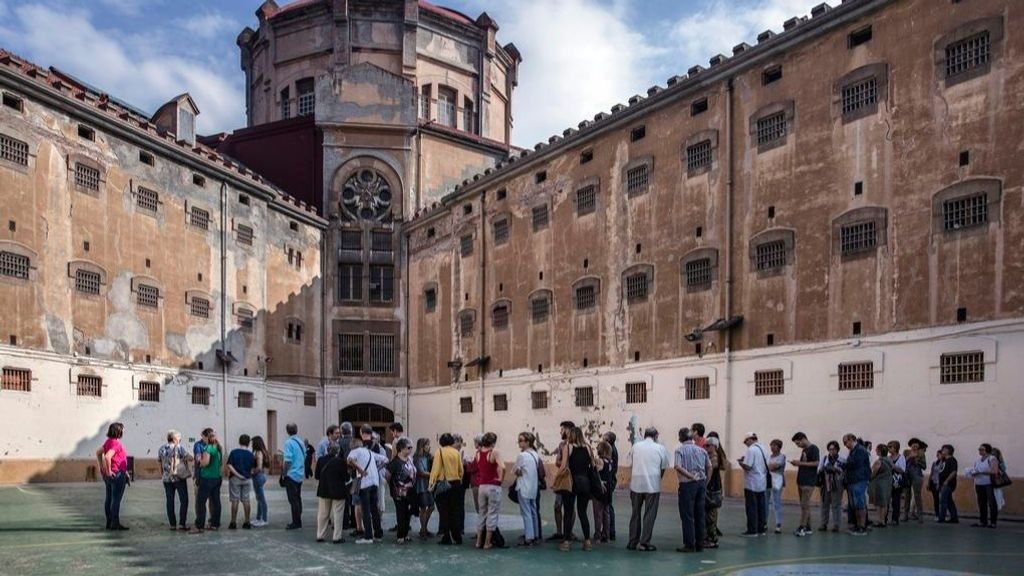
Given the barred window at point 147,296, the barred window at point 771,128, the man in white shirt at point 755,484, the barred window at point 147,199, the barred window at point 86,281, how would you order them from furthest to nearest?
the barred window at point 147,199, the barred window at point 147,296, the barred window at point 86,281, the barred window at point 771,128, the man in white shirt at point 755,484

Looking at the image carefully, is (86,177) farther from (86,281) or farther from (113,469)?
(113,469)

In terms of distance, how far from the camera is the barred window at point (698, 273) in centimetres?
2873

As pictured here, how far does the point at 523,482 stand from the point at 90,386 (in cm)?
2229

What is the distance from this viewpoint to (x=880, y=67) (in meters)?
24.3

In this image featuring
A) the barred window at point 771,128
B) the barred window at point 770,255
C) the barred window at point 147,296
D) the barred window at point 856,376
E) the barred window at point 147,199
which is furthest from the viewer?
the barred window at point 147,199

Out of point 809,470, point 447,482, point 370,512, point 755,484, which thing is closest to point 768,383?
point 809,470

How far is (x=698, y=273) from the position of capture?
29.1 metres

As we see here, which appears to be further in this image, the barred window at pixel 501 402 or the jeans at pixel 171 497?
the barred window at pixel 501 402

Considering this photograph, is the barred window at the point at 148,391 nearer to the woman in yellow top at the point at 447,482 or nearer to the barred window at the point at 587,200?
the barred window at the point at 587,200

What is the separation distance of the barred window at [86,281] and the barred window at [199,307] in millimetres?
4772

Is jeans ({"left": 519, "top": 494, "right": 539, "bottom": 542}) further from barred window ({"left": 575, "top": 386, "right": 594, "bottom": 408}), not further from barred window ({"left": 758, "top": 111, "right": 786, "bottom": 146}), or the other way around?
barred window ({"left": 575, "top": 386, "right": 594, "bottom": 408})

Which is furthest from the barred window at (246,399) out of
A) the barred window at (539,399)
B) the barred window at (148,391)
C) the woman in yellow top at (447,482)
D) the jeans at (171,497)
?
the woman in yellow top at (447,482)

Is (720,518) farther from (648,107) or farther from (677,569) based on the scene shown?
(648,107)

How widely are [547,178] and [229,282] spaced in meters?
14.0
